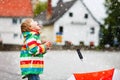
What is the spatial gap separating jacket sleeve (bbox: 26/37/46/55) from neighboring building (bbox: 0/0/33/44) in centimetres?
6278

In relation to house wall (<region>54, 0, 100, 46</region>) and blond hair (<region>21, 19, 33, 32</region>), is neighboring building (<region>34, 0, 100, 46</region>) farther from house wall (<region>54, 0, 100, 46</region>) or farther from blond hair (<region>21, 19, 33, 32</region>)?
blond hair (<region>21, 19, 33, 32</region>)

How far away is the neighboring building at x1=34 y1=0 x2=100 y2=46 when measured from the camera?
249 ft

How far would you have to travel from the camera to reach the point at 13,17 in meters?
75.9

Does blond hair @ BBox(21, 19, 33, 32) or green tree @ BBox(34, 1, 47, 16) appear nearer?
blond hair @ BBox(21, 19, 33, 32)

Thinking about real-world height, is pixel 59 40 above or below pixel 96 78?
below

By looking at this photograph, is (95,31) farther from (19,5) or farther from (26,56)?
(26,56)

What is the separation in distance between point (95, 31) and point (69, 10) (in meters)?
5.06

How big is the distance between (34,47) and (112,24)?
6301 cm

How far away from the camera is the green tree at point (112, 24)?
69.7 m

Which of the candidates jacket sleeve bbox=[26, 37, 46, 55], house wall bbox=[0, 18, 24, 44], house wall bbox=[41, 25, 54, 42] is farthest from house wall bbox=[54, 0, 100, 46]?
jacket sleeve bbox=[26, 37, 46, 55]

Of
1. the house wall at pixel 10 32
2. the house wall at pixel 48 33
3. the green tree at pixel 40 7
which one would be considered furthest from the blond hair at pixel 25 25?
the green tree at pixel 40 7

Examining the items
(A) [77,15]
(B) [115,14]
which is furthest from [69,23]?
(B) [115,14]

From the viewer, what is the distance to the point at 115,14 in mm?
73750

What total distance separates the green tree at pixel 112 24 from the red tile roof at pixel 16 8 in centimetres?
1064
